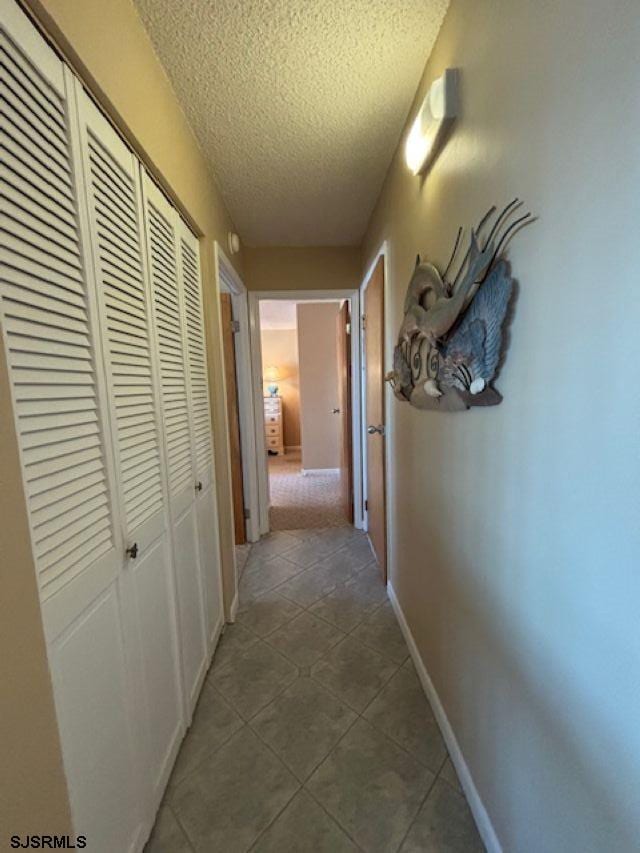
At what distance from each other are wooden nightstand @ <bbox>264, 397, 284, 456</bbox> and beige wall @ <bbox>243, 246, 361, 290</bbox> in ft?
11.2

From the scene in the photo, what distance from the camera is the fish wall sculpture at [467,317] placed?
2.71 ft

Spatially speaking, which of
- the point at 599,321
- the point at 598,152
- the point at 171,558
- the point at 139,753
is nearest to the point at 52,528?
the point at 171,558

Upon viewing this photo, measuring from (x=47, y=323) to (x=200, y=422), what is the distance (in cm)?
99

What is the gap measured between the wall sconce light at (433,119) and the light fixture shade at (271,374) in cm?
538

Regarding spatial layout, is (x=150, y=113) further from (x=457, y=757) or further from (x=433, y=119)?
(x=457, y=757)

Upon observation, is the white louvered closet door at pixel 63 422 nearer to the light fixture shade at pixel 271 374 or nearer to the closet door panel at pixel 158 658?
the closet door panel at pixel 158 658

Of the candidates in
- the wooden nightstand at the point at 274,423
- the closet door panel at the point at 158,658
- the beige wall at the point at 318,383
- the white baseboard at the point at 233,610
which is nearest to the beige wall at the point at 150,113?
the white baseboard at the point at 233,610

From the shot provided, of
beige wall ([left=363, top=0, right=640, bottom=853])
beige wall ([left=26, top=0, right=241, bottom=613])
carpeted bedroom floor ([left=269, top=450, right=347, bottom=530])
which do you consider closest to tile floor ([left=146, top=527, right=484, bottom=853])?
beige wall ([left=363, top=0, right=640, bottom=853])

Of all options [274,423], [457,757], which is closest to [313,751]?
[457,757]

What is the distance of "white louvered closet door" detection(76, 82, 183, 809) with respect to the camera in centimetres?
90

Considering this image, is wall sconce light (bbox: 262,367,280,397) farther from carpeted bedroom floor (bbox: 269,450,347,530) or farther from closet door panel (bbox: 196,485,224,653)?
closet door panel (bbox: 196,485,224,653)

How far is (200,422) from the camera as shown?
1666 millimetres

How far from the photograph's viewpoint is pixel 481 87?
2.96ft

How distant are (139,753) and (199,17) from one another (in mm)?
2121
